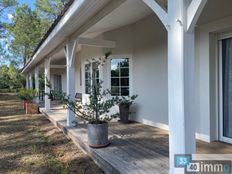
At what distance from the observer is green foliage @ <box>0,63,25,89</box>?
36750mm

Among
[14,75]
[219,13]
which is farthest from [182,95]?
[14,75]

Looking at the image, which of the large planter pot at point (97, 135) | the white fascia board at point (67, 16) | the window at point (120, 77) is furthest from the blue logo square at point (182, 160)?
the window at point (120, 77)

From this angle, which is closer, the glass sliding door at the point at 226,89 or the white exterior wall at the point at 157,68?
the glass sliding door at the point at 226,89

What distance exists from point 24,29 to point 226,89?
29625mm

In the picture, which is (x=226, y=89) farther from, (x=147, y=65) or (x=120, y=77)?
(x=120, y=77)

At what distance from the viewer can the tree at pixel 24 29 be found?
30297mm

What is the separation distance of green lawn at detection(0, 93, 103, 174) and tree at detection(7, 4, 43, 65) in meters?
24.9

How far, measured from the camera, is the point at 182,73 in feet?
8.33

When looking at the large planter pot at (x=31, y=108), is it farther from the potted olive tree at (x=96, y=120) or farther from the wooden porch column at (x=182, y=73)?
the wooden porch column at (x=182, y=73)

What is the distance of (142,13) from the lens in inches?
277

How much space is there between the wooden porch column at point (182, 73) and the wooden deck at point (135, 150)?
1.01 metres

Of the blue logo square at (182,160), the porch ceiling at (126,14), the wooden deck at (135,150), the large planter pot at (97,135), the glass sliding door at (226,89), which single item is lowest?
the wooden deck at (135,150)

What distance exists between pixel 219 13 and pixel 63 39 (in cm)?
423

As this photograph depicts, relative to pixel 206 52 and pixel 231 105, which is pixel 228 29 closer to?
pixel 206 52
